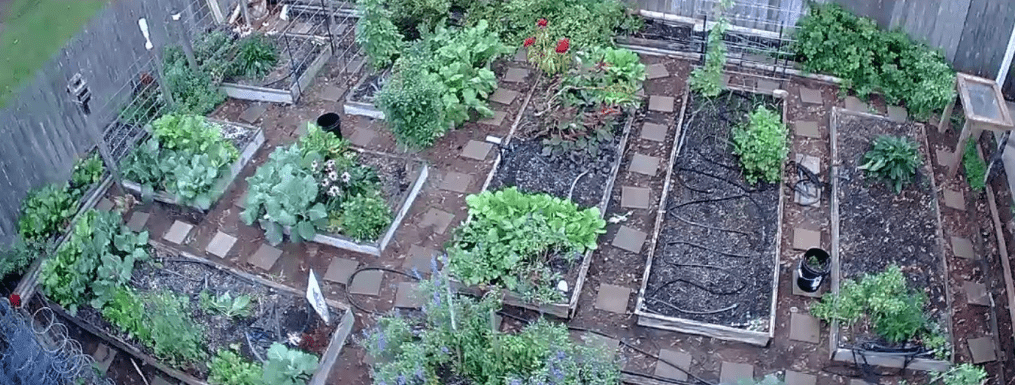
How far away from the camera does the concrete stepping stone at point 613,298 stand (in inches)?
248

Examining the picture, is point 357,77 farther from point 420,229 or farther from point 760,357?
point 760,357

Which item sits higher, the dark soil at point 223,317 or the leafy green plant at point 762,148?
the leafy green plant at point 762,148

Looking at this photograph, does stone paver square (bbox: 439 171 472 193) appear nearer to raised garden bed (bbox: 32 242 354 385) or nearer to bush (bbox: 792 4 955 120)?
raised garden bed (bbox: 32 242 354 385)

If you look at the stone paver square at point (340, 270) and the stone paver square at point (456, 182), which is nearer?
the stone paver square at point (340, 270)

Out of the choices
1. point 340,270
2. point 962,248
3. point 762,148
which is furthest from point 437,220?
point 962,248

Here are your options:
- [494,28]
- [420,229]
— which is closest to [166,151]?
[420,229]

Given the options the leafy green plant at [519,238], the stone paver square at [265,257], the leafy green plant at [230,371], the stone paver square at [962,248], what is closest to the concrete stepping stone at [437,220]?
the leafy green plant at [519,238]

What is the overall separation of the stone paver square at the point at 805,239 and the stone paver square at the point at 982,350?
1285 millimetres

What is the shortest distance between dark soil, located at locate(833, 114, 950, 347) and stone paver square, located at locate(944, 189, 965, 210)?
129mm

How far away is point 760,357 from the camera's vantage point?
5977mm

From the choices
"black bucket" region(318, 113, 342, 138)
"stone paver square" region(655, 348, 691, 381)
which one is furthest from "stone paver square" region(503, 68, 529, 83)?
"stone paver square" region(655, 348, 691, 381)

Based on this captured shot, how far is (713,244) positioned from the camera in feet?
21.9

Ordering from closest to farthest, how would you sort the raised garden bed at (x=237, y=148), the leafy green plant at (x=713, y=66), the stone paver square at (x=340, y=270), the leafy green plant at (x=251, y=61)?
the stone paver square at (x=340, y=270), the raised garden bed at (x=237, y=148), the leafy green plant at (x=713, y=66), the leafy green plant at (x=251, y=61)

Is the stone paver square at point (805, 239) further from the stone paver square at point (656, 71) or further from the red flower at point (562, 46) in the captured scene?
the red flower at point (562, 46)
